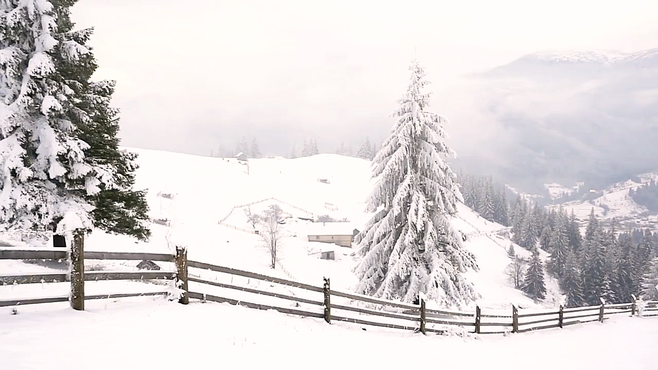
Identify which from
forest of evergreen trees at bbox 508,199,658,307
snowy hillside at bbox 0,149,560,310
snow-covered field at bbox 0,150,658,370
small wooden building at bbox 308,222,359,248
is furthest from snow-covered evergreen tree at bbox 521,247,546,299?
snow-covered field at bbox 0,150,658,370

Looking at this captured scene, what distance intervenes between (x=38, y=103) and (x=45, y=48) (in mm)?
2064

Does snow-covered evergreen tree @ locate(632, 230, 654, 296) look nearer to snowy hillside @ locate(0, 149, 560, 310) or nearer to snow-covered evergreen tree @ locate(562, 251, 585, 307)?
snow-covered evergreen tree @ locate(562, 251, 585, 307)

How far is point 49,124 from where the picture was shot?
48.8ft

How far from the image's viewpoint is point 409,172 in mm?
18438

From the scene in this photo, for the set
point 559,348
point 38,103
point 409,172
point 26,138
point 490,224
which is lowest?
point 490,224

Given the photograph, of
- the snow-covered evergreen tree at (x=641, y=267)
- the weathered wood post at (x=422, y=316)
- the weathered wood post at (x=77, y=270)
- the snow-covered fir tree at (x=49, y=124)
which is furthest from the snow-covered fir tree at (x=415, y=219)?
the snow-covered evergreen tree at (x=641, y=267)

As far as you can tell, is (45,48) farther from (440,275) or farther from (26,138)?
(440,275)

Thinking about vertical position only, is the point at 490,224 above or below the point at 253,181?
below

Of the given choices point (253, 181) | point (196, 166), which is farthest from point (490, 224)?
point (196, 166)

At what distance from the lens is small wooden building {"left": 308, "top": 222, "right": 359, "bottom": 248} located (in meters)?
86.7

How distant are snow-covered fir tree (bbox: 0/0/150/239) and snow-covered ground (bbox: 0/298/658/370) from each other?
5.83 m

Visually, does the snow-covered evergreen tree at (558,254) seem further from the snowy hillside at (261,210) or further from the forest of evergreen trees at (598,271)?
the snowy hillside at (261,210)

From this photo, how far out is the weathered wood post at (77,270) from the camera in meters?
7.74

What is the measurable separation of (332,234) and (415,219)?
234ft
